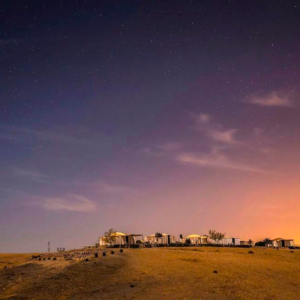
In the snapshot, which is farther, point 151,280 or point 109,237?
point 109,237

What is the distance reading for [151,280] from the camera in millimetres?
28281

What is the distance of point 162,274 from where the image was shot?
3031 centimetres

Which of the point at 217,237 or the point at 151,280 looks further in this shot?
the point at 217,237

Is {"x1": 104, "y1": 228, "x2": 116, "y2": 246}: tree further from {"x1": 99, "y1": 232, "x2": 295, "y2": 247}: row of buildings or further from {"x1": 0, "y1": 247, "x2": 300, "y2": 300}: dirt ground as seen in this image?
{"x1": 0, "y1": 247, "x2": 300, "y2": 300}: dirt ground

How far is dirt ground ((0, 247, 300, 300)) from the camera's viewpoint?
24.8 m

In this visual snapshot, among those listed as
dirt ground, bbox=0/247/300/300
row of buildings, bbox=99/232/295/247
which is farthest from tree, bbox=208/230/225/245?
dirt ground, bbox=0/247/300/300

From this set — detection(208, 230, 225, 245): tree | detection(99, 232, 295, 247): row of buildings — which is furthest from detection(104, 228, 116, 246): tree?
detection(208, 230, 225, 245): tree

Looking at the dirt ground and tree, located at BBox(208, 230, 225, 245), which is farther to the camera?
tree, located at BBox(208, 230, 225, 245)

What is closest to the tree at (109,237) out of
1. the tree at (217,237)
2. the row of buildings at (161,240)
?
the row of buildings at (161,240)

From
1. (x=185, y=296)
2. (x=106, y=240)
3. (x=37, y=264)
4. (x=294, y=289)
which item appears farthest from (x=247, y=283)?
(x=106, y=240)

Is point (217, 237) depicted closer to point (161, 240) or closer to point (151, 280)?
point (161, 240)

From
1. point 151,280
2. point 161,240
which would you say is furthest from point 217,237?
point 151,280

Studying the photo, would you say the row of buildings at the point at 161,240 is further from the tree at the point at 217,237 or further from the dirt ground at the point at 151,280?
the dirt ground at the point at 151,280

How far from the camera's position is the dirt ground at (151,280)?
24.8 m
